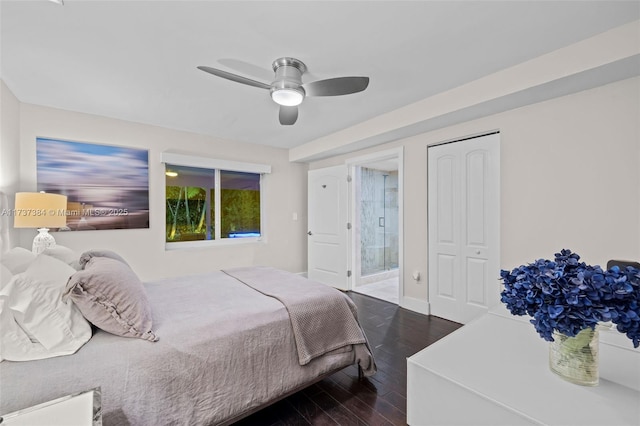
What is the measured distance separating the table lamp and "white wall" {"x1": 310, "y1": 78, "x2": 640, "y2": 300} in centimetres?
405

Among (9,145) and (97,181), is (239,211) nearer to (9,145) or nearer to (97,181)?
(97,181)

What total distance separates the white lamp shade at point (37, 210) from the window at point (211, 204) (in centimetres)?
133

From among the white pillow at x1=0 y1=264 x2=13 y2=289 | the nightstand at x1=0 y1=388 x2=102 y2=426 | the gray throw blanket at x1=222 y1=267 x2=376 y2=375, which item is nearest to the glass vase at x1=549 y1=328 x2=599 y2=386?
the gray throw blanket at x1=222 y1=267 x2=376 y2=375

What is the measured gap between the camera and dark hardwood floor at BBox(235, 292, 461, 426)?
5.56 feet

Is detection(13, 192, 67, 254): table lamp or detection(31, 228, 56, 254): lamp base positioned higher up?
detection(13, 192, 67, 254): table lamp

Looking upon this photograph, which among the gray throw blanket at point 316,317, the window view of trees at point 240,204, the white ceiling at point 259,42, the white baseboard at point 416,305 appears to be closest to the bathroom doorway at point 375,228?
the white baseboard at point 416,305

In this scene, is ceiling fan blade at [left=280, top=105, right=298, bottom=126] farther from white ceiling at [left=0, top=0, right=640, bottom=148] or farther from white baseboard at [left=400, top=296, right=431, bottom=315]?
white baseboard at [left=400, top=296, right=431, bottom=315]

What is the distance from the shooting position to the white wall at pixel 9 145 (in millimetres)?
2404

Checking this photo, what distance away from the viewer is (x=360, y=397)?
189cm

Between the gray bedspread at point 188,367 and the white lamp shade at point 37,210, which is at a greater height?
the white lamp shade at point 37,210

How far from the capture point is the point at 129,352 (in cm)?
127

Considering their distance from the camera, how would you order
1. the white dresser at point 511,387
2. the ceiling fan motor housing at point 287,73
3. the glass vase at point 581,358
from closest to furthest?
the white dresser at point 511,387
the glass vase at point 581,358
the ceiling fan motor housing at point 287,73

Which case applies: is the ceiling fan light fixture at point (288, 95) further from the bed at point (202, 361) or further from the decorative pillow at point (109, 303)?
the decorative pillow at point (109, 303)

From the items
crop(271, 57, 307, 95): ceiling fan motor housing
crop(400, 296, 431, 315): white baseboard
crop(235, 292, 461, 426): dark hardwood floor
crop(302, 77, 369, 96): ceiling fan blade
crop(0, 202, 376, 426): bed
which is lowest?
crop(235, 292, 461, 426): dark hardwood floor
